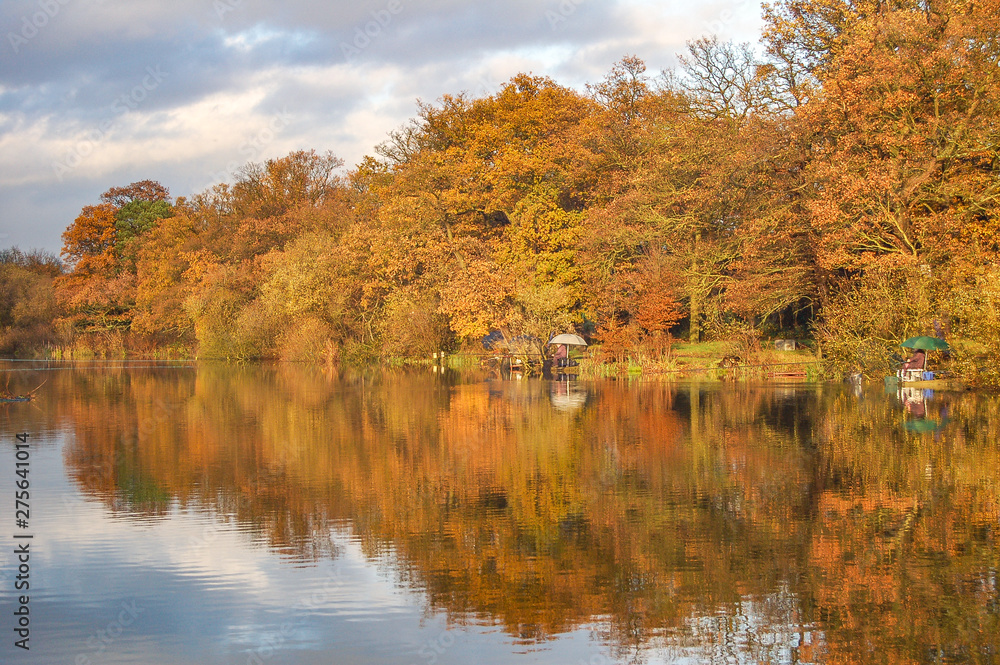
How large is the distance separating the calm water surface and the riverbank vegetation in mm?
14177

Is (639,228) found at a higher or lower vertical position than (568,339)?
higher

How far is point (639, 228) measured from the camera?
42219mm

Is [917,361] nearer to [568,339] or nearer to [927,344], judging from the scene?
[927,344]

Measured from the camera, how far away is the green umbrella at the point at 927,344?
28.4 meters

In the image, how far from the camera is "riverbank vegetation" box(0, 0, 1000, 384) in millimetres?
30922

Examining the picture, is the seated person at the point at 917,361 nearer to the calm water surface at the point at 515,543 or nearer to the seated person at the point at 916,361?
the seated person at the point at 916,361

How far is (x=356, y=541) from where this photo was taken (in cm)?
1009

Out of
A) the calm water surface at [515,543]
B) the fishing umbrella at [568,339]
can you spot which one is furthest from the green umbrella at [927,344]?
the fishing umbrella at [568,339]

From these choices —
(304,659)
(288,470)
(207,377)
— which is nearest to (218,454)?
(288,470)

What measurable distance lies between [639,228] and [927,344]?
53.9 feet

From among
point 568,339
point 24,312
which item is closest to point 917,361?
point 568,339

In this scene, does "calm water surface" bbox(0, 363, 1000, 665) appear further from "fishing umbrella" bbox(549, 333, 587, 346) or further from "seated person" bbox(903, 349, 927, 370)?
"fishing umbrella" bbox(549, 333, 587, 346)

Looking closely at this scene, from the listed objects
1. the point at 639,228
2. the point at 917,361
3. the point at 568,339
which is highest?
the point at 639,228

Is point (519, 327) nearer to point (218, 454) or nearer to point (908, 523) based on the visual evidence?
point (218, 454)
